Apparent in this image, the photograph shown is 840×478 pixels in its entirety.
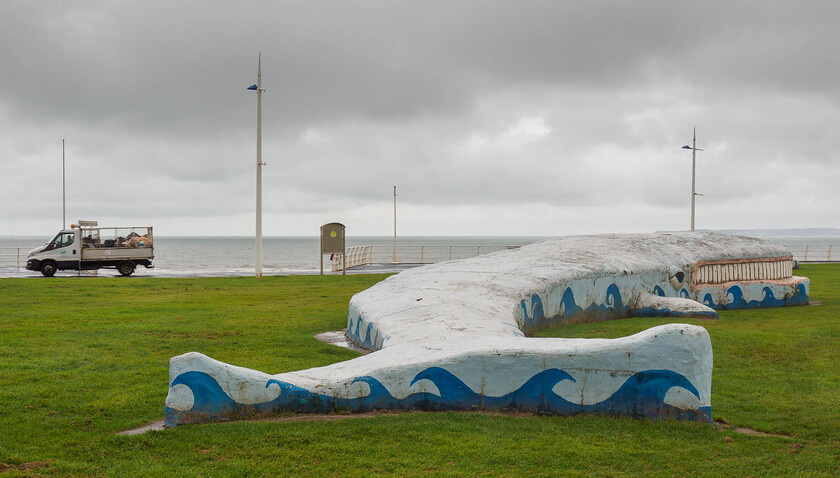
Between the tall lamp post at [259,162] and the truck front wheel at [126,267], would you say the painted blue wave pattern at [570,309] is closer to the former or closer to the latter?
the tall lamp post at [259,162]

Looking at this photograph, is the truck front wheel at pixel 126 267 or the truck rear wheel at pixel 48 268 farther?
the truck front wheel at pixel 126 267

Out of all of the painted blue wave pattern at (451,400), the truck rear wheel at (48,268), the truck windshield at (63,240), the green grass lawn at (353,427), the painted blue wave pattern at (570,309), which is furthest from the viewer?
the truck windshield at (63,240)

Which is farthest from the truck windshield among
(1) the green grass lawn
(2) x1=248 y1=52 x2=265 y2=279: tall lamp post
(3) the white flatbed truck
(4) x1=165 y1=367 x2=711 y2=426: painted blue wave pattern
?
(4) x1=165 y1=367 x2=711 y2=426: painted blue wave pattern

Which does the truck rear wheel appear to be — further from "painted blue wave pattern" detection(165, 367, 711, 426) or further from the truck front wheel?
"painted blue wave pattern" detection(165, 367, 711, 426)

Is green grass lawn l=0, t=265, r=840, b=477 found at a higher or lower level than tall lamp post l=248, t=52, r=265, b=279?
lower

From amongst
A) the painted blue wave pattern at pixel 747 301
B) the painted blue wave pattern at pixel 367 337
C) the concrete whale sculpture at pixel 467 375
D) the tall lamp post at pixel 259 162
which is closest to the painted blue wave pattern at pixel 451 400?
the concrete whale sculpture at pixel 467 375

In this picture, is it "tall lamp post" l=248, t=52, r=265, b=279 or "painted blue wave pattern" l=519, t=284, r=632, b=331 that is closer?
"painted blue wave pattern" l=519, t=284, r=632, b=331

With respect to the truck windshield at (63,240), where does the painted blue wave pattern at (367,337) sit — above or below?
below

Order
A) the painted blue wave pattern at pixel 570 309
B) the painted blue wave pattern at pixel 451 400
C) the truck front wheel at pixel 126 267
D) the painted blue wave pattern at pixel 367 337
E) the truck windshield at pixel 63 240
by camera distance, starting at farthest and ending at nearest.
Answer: the truck front wheel at pixel 126 267 < the truck windshield at pixel 63 240 < the painted blue wave pattern at pixel 570 309 < the painted blue wave pattern at pixel 367 337 < the painted blue wave pattern at pixel 451 400

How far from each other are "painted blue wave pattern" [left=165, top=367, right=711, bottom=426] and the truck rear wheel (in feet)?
78.0

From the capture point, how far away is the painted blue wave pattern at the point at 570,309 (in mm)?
9551

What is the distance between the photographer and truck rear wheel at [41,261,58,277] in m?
25.2

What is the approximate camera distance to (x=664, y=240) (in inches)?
574

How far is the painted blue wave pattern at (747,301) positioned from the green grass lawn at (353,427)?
3.76 m
